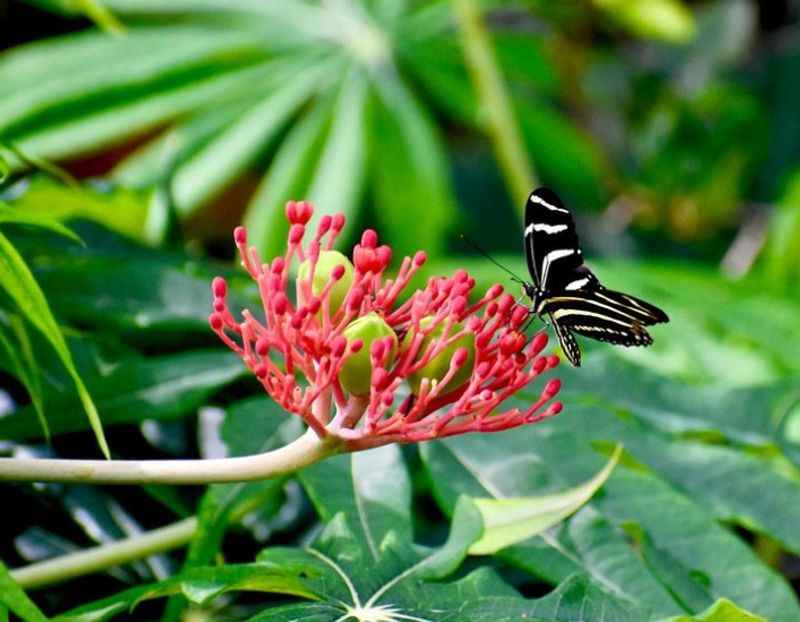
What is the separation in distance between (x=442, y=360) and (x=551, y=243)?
5.1 inches

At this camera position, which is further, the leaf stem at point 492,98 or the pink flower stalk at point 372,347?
the leaf stem at point 492,98

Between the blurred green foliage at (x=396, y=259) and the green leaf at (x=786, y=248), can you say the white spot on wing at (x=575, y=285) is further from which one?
the green leaf at (x=786, y=248)

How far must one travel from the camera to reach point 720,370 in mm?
1041

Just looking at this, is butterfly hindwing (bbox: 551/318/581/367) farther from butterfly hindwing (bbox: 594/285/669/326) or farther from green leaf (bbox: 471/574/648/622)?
green leaf (bbox: 471/574/648/622)

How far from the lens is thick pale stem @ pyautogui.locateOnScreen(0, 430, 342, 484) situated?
423 millimetres

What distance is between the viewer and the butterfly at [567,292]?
0.56m

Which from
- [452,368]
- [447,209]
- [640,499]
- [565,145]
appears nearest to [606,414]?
[640,499]

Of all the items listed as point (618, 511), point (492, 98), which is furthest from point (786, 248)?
point (618, 511)

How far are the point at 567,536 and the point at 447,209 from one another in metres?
1.05

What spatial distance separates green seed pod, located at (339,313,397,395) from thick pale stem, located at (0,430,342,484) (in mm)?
25

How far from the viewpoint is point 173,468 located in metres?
0.43

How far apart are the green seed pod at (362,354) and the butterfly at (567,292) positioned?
0.13 meters

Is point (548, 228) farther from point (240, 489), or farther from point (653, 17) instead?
point (653, 17)

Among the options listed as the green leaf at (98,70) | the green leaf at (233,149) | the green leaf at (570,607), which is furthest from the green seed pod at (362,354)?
the green leaf at (233,149)
